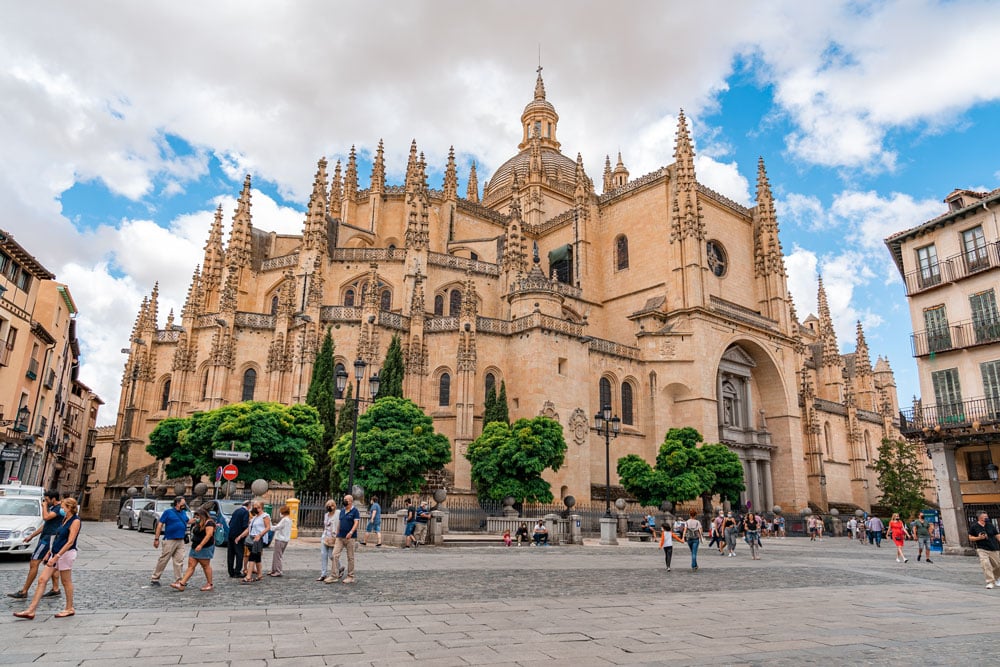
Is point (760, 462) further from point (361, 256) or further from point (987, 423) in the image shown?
point (361, 256)

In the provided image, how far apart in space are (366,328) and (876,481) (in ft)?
135

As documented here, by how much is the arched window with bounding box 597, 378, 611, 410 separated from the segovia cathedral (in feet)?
0.63

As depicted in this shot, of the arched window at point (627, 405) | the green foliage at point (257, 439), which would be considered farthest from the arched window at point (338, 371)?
the arched window at point (627, 405)

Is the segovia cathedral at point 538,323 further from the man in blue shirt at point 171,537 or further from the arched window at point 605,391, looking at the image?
the man in blue shirt at point 171,537

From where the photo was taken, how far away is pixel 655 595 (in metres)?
10.5

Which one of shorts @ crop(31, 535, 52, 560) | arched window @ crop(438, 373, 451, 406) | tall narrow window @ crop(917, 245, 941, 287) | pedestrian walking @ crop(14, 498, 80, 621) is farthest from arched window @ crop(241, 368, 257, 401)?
tall narrow window @ crop(917, 245, 941, 287)

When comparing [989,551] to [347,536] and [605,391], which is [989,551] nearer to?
Result: [347,536]

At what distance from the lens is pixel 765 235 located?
152 feet

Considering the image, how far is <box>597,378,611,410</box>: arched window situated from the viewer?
3709 centimetres

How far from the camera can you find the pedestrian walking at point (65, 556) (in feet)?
24.1

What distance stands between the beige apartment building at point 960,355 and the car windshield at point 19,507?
82.8 ft

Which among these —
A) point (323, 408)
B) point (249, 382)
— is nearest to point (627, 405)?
point (323, 408)

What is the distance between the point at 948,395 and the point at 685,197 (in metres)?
20.5

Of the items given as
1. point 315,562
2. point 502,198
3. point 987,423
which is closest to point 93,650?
point 315,562
